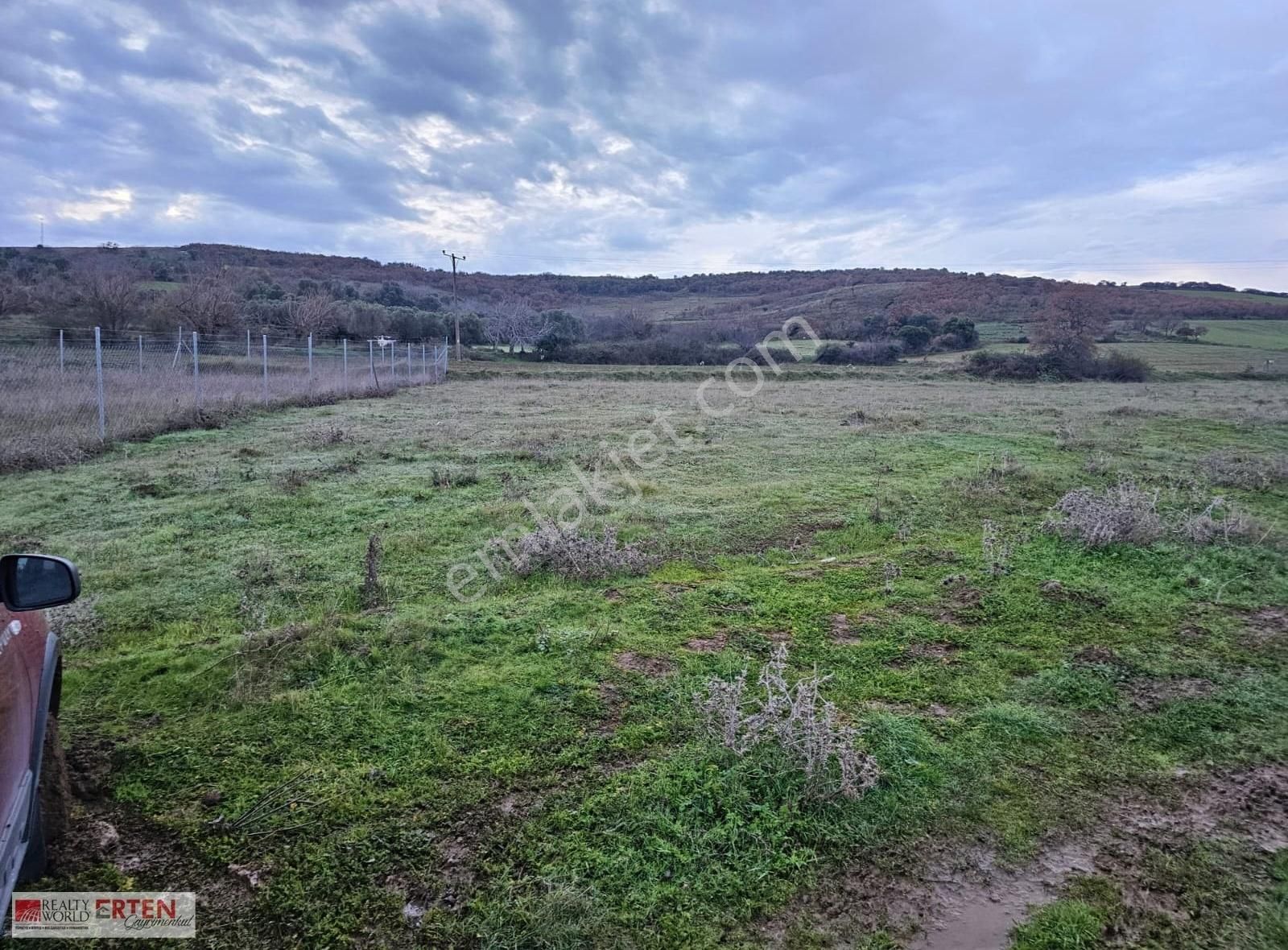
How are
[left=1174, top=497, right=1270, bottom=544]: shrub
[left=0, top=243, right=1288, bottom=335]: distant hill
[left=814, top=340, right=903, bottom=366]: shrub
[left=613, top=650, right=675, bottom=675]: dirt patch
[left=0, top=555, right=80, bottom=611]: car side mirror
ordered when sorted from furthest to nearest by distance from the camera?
[left=0, top=243, right=1288, bottom=335]: distant hill < [left=814, top=340, right=903, bottom=366]: shrub < [left=1174, top=497, right=1270, bottom=544]: shrub < [left=613, top=650, right=675, bottom=675]: dirt patch < [left=0, top=555, right=80, bottom=611]: car side mirror

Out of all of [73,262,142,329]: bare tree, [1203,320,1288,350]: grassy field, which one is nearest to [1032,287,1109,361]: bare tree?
[1203,320,1288,350]: grassy field

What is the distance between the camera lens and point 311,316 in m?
32.3

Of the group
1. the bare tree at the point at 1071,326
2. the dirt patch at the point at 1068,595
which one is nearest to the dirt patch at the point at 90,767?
the dirt patch at the point at 1068,595

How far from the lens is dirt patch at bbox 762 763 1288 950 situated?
1935mm

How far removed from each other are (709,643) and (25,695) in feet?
9.51

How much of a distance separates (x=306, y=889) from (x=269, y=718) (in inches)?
43.2

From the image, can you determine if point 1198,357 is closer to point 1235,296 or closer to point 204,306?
point 1235,296

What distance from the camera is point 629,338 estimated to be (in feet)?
139

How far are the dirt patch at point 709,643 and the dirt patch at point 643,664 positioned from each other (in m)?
0.21

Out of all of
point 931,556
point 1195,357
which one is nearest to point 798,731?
point 931,556

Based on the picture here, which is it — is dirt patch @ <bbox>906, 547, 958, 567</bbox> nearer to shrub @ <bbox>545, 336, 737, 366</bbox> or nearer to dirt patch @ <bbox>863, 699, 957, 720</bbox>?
dirt patch @ <bbox>863, 699, 957, 720</bbox>

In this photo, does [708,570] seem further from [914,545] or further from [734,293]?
[734,293]

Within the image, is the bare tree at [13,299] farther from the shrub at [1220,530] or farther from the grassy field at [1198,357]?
the grassy field at [1198,357]

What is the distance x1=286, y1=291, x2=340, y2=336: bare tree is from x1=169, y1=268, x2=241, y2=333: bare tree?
250 cm
